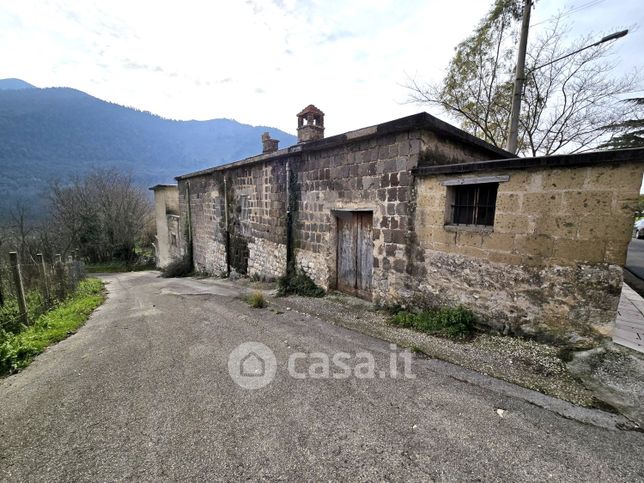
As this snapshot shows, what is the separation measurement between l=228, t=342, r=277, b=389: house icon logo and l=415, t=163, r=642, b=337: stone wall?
301 centimetres

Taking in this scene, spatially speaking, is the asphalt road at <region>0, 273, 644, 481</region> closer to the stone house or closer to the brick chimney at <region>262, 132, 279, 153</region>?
the stone house

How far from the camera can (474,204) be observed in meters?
4.44

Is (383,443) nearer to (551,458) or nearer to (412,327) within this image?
(551,458)

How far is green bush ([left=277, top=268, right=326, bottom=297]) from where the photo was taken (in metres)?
6.97

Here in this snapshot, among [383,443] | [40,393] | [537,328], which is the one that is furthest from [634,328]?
[40,393]

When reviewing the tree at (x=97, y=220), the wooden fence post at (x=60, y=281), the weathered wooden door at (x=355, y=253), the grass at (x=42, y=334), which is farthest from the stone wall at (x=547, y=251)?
the tree at (x=97, y=220)

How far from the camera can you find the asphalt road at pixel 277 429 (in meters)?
2.06

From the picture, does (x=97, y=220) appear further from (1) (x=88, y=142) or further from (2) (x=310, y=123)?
(1) (x=88, y=142)

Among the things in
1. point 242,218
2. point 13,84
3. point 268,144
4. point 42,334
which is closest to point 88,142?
point 13,84

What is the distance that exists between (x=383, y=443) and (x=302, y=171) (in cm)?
618

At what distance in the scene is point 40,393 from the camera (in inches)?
124

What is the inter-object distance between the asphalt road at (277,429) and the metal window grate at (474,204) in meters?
2.47

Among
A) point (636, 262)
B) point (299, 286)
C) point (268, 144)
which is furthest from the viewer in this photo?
point (268, 144)

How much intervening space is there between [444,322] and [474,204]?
6.39ft
